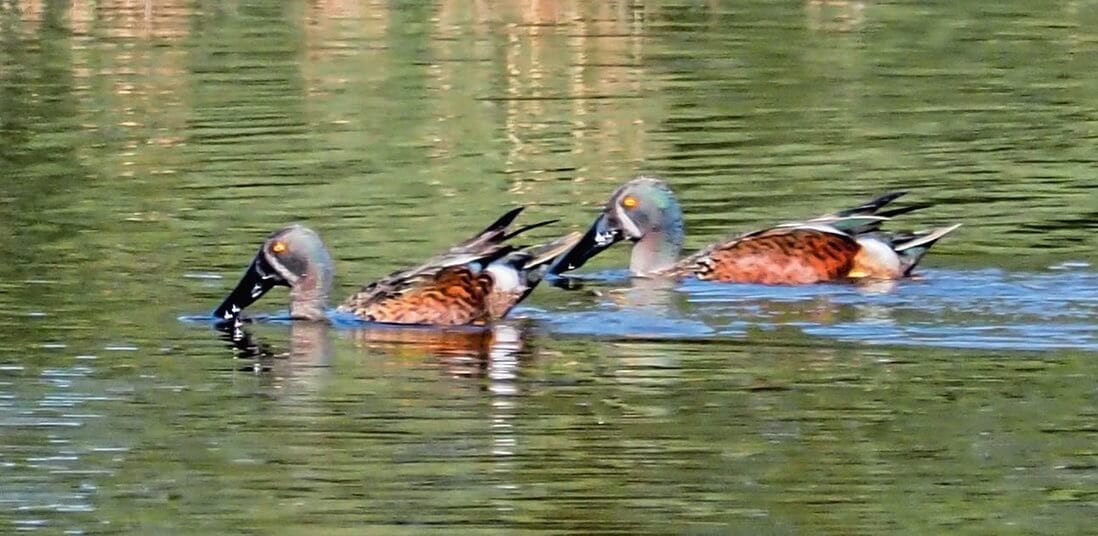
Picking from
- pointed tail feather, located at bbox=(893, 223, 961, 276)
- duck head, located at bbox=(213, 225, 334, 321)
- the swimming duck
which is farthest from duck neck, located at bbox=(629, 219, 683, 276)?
duck head, located at bbox=(213, 225, 334, 321)

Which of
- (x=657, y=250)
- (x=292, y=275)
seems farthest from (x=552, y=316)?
(x=657, y=250)

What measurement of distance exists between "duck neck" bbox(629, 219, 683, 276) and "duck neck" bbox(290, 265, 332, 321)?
207 cm

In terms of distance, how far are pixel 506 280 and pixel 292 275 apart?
1.02 m

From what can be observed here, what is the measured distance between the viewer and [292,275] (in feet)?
39.7

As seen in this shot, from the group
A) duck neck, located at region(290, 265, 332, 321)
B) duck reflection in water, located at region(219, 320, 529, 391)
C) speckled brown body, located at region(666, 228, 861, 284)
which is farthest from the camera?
speckled brown body, located at region(666, 228, 861, 284)

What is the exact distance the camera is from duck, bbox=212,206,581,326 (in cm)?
1173

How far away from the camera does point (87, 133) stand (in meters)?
20.2

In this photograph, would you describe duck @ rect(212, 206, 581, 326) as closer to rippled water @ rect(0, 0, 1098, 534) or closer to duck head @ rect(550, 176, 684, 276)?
rippled water @ rect(0, 0, 1098, 534)

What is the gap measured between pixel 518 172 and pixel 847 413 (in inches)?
317

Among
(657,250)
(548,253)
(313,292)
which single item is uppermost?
(548,253)

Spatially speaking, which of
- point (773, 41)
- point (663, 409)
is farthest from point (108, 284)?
point (773, 41)

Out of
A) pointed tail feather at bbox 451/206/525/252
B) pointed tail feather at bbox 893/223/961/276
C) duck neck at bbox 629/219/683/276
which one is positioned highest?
pointed tail feather at bbox 451/206/525/252

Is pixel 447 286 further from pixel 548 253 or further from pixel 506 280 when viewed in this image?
pixel 548 253

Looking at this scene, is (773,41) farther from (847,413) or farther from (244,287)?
(847,413)
